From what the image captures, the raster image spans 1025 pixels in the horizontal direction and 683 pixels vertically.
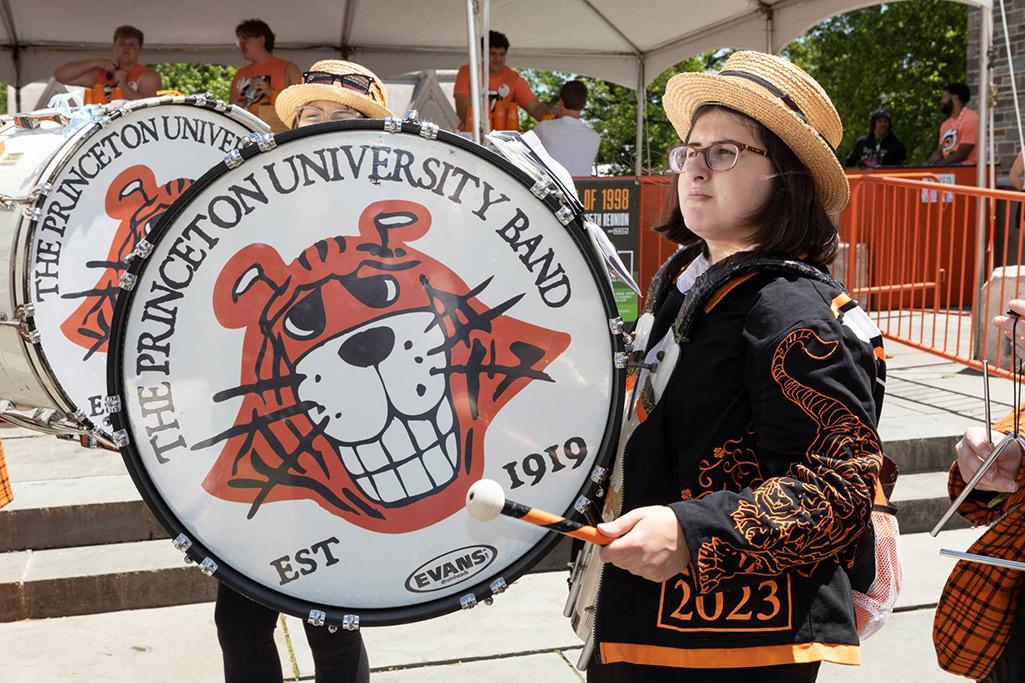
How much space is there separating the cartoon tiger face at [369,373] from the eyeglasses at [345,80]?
134 cm

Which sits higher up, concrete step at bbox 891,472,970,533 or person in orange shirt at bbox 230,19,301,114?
person in orange shirt at bbox 230,19,301,114

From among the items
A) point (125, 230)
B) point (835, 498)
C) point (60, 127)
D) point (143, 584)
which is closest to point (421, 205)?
point (835, 498)

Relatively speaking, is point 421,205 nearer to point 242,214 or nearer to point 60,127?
point 242,214

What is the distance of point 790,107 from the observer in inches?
→ 67.4

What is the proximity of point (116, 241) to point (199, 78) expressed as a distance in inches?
1065

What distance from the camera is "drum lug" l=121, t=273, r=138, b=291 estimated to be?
175 cm

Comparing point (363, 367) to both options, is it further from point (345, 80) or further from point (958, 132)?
point (958, 132)

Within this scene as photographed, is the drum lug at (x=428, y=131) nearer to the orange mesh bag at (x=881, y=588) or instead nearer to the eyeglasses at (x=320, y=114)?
the orange mesh bag at (x=881, y=588)

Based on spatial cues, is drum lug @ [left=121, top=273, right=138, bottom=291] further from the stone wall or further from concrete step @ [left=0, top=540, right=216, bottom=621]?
the stone wall

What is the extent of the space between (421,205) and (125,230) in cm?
181

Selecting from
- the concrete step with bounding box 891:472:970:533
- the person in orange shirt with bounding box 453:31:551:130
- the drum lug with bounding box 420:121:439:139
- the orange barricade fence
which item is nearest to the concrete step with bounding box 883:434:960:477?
the concrete step with bounding box 891:472:970:533

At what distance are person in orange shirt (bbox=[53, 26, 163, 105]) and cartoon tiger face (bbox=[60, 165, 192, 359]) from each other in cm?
509

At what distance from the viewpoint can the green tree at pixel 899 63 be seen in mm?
23828

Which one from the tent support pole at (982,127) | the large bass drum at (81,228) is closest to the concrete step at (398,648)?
the large bass drum at (81,228)
